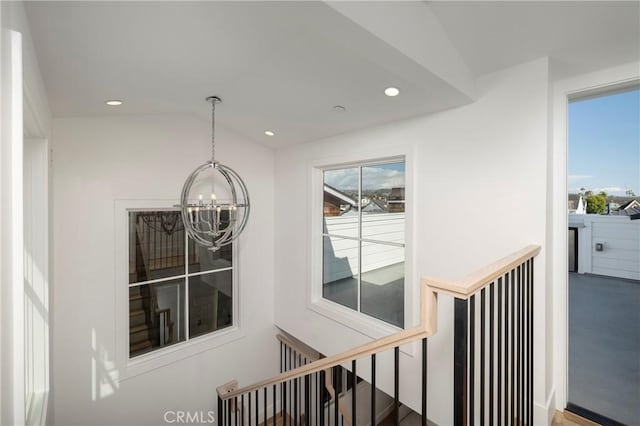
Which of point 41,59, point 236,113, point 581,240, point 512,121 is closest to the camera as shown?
point 41,59

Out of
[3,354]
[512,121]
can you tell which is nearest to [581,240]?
[512,121]

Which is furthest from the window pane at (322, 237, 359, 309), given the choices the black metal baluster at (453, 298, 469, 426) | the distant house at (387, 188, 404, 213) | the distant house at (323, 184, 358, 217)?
the black metal baluster at (453, 298, 469, 426)

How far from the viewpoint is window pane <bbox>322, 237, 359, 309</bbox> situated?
3.22 metres

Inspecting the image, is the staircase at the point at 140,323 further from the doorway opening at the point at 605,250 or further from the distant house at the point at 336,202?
the doorway opening at the point at 605,250

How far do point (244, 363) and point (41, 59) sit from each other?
3.47 metres

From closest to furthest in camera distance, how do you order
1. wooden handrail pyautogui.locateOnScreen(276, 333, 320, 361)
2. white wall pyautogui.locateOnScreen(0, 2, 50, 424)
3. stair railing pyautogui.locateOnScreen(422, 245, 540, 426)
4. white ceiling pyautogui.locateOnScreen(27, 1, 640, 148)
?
white wall pyautogui.locateOnScreen(0, 2, 50, 424), stair railing pyautogui.locateOnScreen(422, 245, 540, 426), white ceiling pyautogui.locateOnScreen(27, 1, 640, 148), wooden handrail pyautogui.locateOnScreen(276, 333, 320, 361)

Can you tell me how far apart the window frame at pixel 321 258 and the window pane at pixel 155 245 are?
1.46 m

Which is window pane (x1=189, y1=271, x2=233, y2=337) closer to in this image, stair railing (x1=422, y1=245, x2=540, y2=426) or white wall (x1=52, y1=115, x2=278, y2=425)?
white wall (x1=52, y1=115, x2=278, y2=425)

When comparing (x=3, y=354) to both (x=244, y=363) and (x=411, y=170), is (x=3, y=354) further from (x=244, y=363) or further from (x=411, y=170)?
(x=244, y=363)

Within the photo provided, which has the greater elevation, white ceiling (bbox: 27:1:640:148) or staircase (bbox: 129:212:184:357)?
white ceiling (bbox: 27:1:640:148)

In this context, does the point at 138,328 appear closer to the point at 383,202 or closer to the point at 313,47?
the point at 383,202

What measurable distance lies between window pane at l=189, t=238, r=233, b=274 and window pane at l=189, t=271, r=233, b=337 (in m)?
0.09

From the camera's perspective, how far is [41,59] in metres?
1.69

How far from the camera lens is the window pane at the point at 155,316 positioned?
3.11 m
